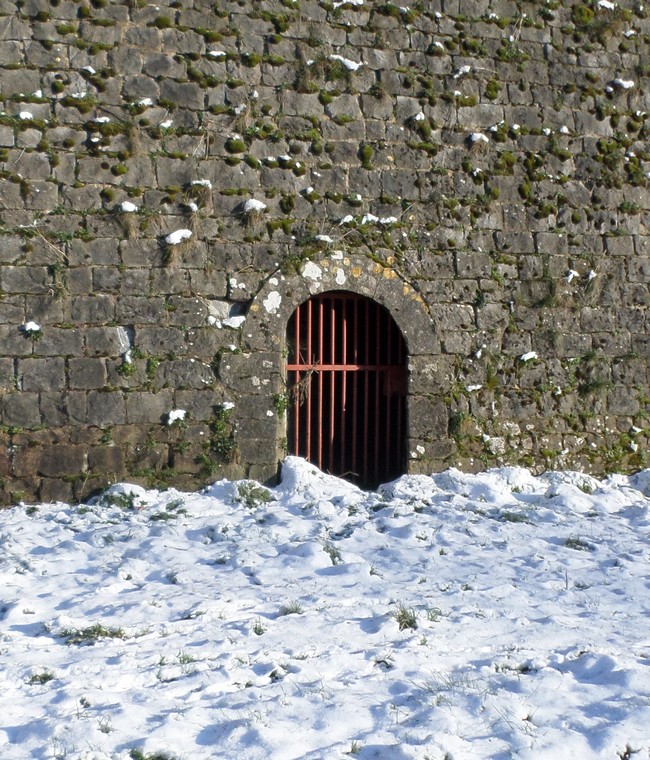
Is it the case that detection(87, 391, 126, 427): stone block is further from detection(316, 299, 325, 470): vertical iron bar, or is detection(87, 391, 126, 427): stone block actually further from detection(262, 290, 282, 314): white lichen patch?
detection(316, 299, 325, 470): vertical iron bar

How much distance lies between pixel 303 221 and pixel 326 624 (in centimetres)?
376

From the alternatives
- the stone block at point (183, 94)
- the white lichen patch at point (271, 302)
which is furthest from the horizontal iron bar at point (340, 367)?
the stone block at point (183, 94)

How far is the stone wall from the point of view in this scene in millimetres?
6316

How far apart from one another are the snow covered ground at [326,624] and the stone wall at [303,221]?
730 mm

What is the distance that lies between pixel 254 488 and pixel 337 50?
3.81 m

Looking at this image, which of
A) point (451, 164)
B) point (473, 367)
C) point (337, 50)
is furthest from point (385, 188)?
point (473, 367)

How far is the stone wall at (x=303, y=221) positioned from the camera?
6.32 metres

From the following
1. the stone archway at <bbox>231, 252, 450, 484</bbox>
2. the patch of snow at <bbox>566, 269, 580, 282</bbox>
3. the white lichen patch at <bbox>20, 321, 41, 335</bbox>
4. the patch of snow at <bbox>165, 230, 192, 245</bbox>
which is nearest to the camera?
the white lichen patch at <bbox>20, 321, 41, 335</bbox>

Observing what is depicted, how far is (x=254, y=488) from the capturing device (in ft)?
20.6

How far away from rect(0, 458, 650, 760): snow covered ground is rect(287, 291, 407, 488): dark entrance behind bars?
0.59m

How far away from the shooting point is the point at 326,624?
3984 mm

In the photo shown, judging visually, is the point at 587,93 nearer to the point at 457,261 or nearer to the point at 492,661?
the point at 457,261

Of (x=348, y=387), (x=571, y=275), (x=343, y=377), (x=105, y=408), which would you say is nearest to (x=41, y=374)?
(x=105, y=408)

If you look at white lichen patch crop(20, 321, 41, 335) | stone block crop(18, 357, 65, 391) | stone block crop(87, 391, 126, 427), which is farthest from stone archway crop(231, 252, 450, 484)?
white lichen patch crop(20, 321, 41, 335)
